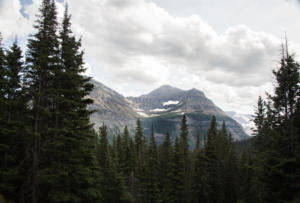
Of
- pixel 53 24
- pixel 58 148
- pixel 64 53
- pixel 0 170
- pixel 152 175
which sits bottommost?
pixel 152 175

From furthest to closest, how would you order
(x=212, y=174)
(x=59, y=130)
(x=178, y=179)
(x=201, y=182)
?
1. (x=212, y=174)
2. (x=201, y=182)
3. (x=178, y=179)
4. (x=59, y=130)

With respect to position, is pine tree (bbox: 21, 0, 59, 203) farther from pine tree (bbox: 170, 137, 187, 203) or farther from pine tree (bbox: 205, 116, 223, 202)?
pine tree (bbox: 205, 116, 223, 202)

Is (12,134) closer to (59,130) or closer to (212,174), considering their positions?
(59,130)

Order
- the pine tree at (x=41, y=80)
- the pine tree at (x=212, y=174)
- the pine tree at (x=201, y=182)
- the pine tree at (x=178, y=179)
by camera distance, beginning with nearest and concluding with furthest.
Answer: the pine tree at (x=41, y=80) → the pine tree at (x=201, y=182) → the pine tree at (x=178, y=179) → the pine tree at (x=212, y=174)

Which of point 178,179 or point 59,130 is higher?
point 59,130

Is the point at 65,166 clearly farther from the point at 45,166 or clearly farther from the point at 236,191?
the point at 236,191

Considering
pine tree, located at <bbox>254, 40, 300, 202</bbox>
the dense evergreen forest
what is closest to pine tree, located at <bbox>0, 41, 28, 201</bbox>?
the dense evergreen forest

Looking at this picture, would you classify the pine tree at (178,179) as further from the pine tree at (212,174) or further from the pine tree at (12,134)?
the pine tree at (12,134)

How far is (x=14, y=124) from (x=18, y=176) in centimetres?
433

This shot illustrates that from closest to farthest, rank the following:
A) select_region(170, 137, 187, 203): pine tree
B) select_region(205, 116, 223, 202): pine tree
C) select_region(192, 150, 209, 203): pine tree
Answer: select_region(192, 150, 209, 203): pine tree
select_region(170, 137, 187, 203): pine tree
select_region(205, 116, 223, 202): pine tree

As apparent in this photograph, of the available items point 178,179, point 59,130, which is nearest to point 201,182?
point 178,179

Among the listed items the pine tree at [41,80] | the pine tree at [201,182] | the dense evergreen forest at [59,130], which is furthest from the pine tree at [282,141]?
the pine tree at [201,182]

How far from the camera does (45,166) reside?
718 inches

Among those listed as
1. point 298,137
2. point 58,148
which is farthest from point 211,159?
point 58,148
